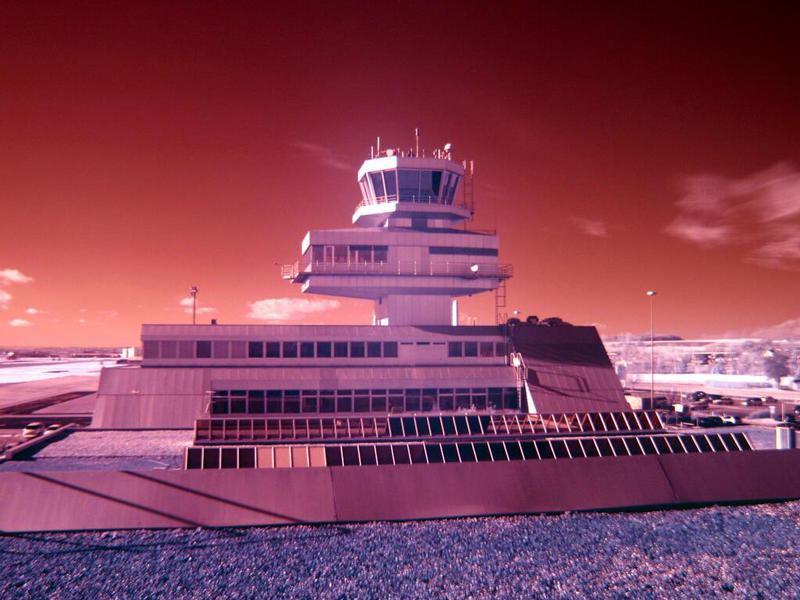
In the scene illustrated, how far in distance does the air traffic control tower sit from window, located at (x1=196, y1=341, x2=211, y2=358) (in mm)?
8931

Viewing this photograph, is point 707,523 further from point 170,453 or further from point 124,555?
point 170,453

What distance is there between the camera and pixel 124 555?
17594 mm

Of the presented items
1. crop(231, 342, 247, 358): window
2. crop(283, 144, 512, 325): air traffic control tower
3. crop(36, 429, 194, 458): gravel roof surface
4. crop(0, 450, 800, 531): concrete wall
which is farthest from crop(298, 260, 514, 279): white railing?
crop(0, 450, 800, 531): concrete wall

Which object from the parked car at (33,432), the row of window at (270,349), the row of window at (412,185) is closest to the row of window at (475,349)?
the row of window at (270,349)

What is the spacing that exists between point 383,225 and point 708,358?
5699 inches

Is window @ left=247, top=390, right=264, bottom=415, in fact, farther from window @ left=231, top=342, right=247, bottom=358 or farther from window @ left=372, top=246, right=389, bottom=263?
window @ left=372, top=246, right=389, bottom=263

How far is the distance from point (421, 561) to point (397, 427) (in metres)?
16.2

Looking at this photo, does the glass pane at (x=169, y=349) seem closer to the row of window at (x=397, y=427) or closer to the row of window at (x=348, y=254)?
the row of window at (x=397, y=427)

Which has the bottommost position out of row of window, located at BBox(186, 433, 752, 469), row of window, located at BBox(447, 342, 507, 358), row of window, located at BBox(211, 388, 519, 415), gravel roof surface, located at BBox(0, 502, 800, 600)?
gravel roof surface, located at BBox(0, 502, 800, 600)

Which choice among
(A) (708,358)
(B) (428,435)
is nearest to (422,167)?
(B) (428,435)

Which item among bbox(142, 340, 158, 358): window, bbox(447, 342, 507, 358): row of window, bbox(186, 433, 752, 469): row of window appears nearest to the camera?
bbox(186, 433, 752, 469): row of window

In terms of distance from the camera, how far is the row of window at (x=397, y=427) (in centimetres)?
3225

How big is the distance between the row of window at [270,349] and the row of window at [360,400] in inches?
128

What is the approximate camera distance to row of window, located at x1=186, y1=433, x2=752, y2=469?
890 inches
